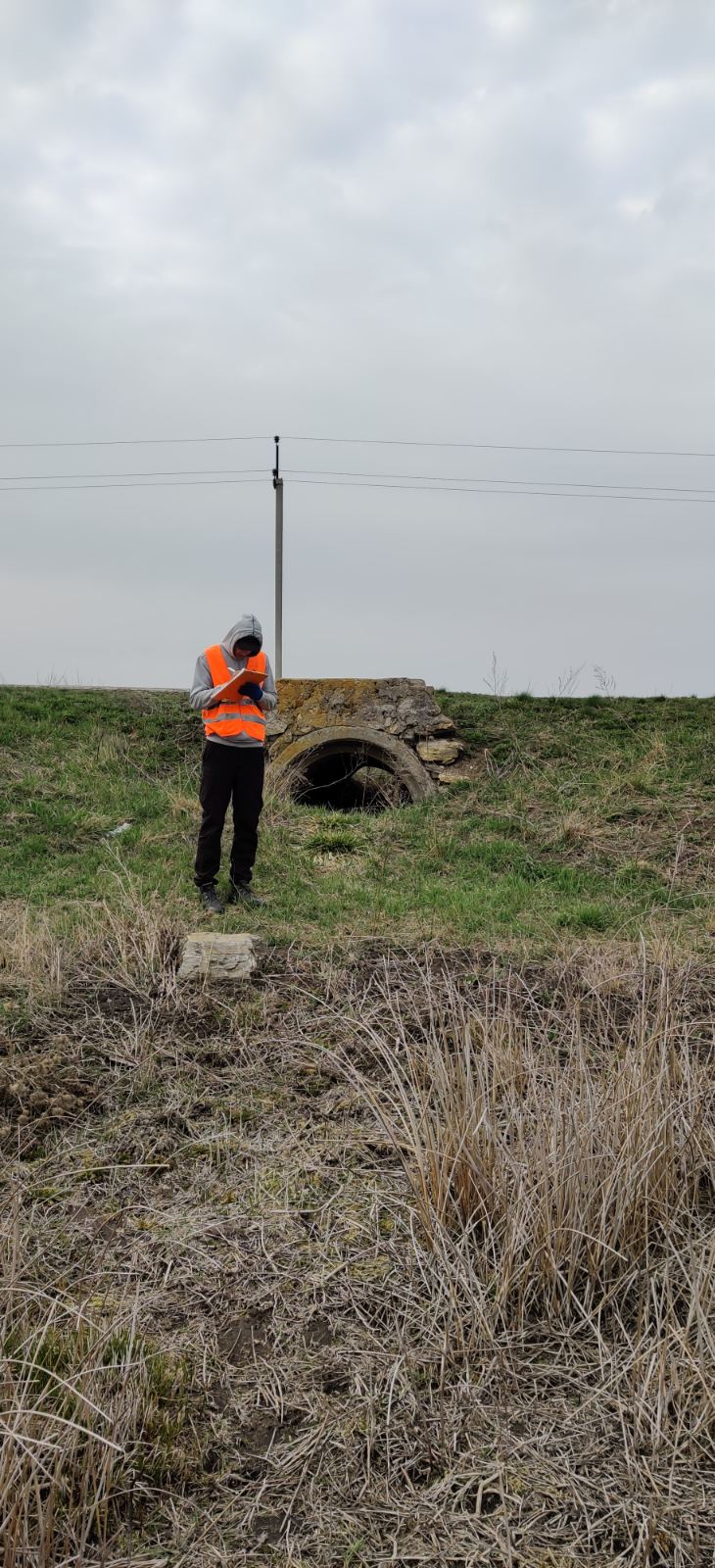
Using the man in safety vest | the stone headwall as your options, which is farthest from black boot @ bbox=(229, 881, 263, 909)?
the stone headwall

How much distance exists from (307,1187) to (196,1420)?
44.7 inches

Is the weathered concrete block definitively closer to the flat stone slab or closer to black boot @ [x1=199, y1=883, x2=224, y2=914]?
black boot @ [x1=199, y1=883, x2=224, y2=914]

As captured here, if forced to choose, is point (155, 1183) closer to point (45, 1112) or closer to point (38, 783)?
point (45, 1112)

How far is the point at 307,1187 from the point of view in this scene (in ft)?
12.5

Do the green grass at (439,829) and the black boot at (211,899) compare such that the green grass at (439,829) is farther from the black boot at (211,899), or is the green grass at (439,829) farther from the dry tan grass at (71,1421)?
the dry tan grass at (71,1421)

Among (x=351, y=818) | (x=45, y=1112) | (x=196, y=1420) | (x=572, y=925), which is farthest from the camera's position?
(x=351, y=818)

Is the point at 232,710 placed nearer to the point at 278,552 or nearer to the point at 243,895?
the point at 243,895

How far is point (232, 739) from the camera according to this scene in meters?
7.74

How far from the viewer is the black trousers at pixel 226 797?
779 cm

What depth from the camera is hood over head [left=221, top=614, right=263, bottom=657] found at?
7.62 m

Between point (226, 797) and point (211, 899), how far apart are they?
764 mm

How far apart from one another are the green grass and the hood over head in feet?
6.08

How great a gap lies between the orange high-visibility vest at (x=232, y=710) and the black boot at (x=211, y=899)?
1.17 metres

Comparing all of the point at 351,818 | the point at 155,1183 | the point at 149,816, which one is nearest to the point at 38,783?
the point at 149,816
